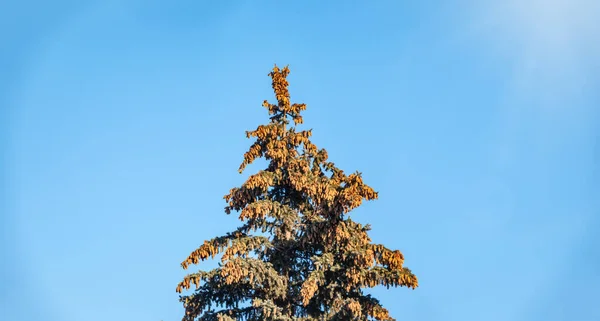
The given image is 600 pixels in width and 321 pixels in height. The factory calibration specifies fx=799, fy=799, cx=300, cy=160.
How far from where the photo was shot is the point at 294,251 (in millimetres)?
26828

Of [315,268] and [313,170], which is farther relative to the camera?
[313,170]

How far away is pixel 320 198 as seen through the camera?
25.7m

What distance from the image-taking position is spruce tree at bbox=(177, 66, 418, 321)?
24.5 m

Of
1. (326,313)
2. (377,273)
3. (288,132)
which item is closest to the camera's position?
(377,273)

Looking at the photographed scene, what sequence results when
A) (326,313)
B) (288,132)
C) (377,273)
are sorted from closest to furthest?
(377,273)
(326,313)
(288,132)

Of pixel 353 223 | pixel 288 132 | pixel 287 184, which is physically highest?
pixel 288 132

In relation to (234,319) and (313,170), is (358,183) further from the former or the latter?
(234,319)

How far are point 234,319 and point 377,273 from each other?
189 inches

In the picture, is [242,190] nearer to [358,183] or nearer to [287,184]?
[287,184]

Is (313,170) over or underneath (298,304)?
over

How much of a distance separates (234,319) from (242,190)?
4185 mm

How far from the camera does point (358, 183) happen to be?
2475cm

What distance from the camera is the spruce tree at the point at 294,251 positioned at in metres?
24.5

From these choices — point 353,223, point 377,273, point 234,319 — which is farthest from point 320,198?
point 234,319
